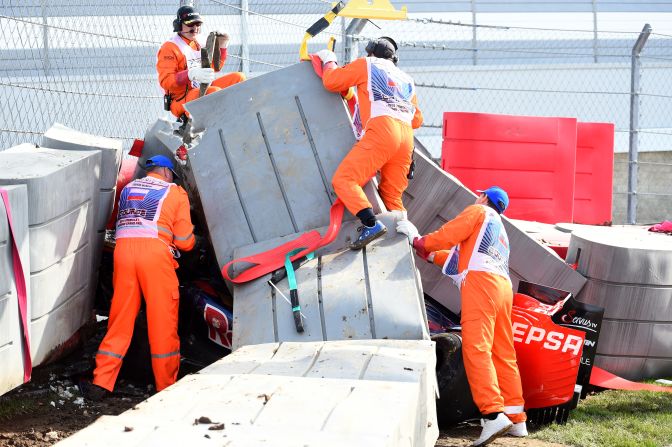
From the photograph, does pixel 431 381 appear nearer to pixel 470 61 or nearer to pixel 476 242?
pixel 476 242

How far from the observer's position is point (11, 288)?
4.80m

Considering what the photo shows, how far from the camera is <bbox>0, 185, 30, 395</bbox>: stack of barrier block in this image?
468cm

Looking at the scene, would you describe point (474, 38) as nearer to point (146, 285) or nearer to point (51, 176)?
point (146, 285)

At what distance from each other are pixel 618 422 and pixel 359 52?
5.74 m

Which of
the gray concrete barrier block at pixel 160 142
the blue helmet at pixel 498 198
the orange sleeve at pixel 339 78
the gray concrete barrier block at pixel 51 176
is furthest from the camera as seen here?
the gray concrete barrier block at pixel 160 142

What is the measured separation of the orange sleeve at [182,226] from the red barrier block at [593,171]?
194 inches

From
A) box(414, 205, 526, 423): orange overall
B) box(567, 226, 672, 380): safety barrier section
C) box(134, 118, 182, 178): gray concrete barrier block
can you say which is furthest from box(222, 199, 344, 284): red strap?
box(567, 226, 672, 380): safety barrier section

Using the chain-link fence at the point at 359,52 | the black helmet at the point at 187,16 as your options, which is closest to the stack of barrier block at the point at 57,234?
the chain-link fence at the point at 359,52

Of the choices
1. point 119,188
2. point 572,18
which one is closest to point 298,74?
point 119,188

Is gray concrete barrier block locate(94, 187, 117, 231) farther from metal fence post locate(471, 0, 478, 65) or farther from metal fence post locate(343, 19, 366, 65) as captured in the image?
metal fence post locate(471, 0, 478, 65)

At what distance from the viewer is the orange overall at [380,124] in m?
6.44

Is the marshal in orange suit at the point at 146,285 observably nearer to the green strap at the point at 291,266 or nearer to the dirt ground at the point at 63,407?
the dirt ground at the point at 63,407

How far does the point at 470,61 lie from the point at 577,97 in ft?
5.29

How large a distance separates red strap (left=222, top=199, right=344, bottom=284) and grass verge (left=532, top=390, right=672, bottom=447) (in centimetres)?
187
